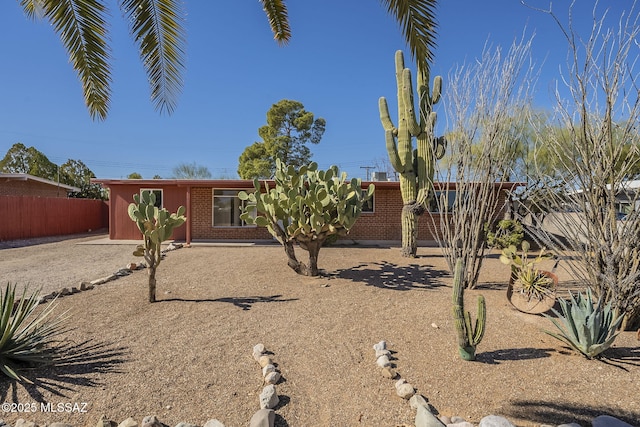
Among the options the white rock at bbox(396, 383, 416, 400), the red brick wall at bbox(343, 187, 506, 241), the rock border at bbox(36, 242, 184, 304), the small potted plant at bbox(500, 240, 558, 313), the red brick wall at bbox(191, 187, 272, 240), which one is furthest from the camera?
the red brick wall at bbox(343, 187, 506, 241)

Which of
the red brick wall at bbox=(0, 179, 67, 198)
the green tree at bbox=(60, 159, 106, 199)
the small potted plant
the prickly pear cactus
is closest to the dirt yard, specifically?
the small potted plant

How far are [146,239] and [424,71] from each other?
4270 mm

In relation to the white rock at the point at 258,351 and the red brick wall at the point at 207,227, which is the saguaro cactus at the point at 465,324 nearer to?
the white rock at the point at 258,351

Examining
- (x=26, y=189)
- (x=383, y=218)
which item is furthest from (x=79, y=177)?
(x=383, y=218)

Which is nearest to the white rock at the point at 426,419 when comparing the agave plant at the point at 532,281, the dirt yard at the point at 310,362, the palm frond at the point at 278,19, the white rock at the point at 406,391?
the dirt yard at the point at 310,362

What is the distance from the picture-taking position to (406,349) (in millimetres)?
3641

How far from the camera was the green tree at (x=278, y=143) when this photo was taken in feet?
86.5

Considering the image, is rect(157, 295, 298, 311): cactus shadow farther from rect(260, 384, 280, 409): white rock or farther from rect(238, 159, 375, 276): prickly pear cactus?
rect(260, 384, 280, 409): white rock

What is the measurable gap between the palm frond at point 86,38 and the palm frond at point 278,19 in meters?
2.12

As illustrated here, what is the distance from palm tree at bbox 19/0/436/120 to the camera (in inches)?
149

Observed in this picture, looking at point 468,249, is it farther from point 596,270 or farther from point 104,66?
point 104,66

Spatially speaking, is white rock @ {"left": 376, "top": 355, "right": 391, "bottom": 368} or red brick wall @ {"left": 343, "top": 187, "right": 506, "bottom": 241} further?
red brick wall @ {"left": 343, "top": 187, "right": 506, "bottom": 241}

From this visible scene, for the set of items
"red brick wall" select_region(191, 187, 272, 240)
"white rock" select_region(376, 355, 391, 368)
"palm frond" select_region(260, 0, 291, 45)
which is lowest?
"white rock" select_region(376, 355, 391, 368)

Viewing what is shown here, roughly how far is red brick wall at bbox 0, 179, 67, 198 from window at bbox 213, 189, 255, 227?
502 inches
